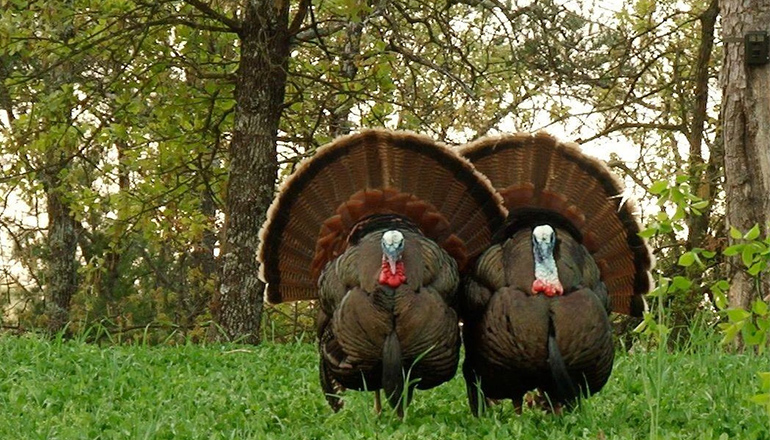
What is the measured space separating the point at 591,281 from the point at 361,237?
1.32m

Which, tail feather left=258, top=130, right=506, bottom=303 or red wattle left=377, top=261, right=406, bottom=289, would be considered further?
tail feather left=258, top=130, right=506, bottom=303

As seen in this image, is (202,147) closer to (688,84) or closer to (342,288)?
(688,84)

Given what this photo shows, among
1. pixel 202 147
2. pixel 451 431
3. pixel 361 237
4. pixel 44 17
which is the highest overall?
pixel 44 17

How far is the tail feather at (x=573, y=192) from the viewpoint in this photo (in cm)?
657

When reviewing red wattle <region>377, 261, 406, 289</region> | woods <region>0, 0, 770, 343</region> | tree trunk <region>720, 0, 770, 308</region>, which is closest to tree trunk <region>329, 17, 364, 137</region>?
woods <region>0, 0, 770, 343</region>

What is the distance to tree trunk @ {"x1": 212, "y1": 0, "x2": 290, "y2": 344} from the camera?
11.4 metres

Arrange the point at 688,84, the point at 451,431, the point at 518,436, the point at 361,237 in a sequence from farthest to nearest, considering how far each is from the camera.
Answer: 1. the point at 688,84
2. the point at 361,237
3. the point at 451,431
4. the point at 518,436

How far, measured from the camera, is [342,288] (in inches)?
244

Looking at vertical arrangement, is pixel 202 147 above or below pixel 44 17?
below

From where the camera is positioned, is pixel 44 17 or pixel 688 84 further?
pixel 688 84

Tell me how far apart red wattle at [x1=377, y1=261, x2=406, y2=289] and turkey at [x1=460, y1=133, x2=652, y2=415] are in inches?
19.8

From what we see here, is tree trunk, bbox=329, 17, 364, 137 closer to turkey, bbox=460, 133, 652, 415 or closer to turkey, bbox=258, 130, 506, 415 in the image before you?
turkey, bbox=258, 130, 506, 415

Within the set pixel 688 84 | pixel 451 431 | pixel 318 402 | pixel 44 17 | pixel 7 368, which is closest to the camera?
pixel 451 431

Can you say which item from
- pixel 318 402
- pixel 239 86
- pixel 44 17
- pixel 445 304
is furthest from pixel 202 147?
pixel 445 304
